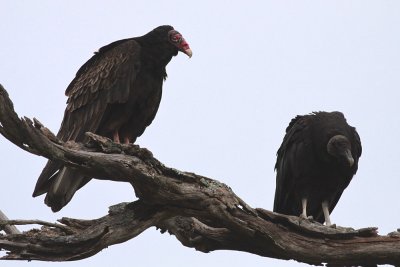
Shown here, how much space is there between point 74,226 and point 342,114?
122 inches

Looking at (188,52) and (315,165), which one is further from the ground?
(188,52)

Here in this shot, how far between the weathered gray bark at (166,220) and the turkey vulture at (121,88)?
1.43 meters

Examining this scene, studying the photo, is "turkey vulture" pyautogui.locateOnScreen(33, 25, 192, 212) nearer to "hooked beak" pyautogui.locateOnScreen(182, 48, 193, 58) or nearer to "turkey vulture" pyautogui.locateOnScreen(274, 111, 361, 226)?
"hooked beak" pyautogui.locateOnScreen(182, 48, 193, 58)

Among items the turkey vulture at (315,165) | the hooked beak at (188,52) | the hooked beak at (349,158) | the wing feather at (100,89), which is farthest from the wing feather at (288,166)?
the wing feather at (100,89)

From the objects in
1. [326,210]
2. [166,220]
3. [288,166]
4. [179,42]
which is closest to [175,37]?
[179,42]

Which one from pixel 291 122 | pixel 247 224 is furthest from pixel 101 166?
pixel 291 122

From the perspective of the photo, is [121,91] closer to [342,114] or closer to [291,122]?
[291,122]

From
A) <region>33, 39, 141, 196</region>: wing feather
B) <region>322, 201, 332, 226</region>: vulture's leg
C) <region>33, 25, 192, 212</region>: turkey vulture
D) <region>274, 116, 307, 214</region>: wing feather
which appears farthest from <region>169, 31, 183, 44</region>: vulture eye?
<region>322, 201, 332, 226</region>: vulture's leg

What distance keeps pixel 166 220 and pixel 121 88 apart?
4.82 ft

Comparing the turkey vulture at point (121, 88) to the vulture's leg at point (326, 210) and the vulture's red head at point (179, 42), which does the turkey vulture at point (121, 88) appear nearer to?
the vulture's red head at point (179, 42)

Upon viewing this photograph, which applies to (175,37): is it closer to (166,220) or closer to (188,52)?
(188,52)

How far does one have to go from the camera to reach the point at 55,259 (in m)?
3.65

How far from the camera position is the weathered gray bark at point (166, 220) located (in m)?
3.59

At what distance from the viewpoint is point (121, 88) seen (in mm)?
5379
